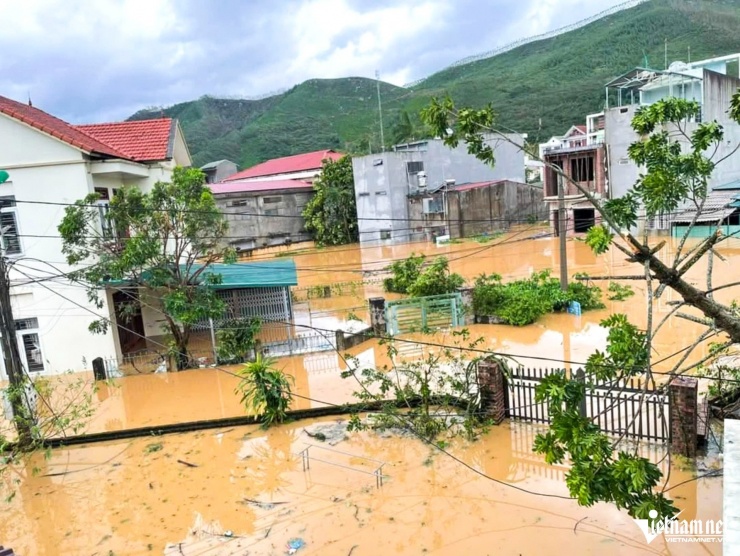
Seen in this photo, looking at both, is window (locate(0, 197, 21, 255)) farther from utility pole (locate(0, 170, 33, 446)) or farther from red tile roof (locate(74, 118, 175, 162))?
utility pole (locate(0, 170, 33, 446))

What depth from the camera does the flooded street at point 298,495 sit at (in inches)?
284

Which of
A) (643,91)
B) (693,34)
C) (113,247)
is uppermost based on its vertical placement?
(693,34)

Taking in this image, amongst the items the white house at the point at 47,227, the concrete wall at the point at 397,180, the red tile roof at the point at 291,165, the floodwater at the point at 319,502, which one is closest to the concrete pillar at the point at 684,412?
the floodwater at the point at 319,502

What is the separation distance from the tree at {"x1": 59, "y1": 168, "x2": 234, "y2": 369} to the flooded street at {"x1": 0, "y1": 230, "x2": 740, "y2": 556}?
2.49 metres

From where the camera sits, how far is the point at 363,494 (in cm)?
836

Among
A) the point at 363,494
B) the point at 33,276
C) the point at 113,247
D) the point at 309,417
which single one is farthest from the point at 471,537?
the point at 33,276

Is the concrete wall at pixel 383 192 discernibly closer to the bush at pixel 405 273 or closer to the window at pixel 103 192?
the bush at pixel 405 273

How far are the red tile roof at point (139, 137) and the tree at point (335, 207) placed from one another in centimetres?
2024

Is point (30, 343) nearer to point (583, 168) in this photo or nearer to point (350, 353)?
point (350, 353)

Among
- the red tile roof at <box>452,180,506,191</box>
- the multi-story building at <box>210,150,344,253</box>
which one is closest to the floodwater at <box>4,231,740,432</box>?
the red tile roof at <box>452,180,506,191</box>

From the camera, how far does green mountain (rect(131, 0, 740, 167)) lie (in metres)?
74.9

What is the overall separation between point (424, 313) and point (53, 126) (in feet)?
41.2

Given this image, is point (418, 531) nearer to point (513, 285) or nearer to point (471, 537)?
point (471, 537)

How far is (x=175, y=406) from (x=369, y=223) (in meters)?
27.4
